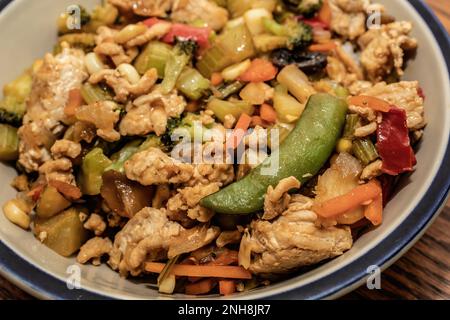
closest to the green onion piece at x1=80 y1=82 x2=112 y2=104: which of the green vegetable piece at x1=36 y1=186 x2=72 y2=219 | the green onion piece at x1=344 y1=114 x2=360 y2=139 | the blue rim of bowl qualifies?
the green vegetable piece at x1=36 y1=186 x2=72 y2=219

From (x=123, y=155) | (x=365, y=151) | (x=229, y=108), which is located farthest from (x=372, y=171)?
(x=123, y=155)

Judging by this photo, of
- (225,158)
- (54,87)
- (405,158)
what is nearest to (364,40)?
(405,158)

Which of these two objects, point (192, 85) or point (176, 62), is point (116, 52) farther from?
point (192, 85)

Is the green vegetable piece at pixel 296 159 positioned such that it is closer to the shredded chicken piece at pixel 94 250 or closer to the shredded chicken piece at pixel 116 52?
the shredded chicken piece at pixel 94 250

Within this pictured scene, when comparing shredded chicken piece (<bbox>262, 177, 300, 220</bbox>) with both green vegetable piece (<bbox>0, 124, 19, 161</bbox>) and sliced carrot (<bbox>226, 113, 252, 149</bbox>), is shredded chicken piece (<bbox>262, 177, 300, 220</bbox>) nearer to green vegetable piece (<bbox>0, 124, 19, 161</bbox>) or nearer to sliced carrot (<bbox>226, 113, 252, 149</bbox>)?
sliced carrot (<bbox>226, 113, 252, 149</bbox>)
